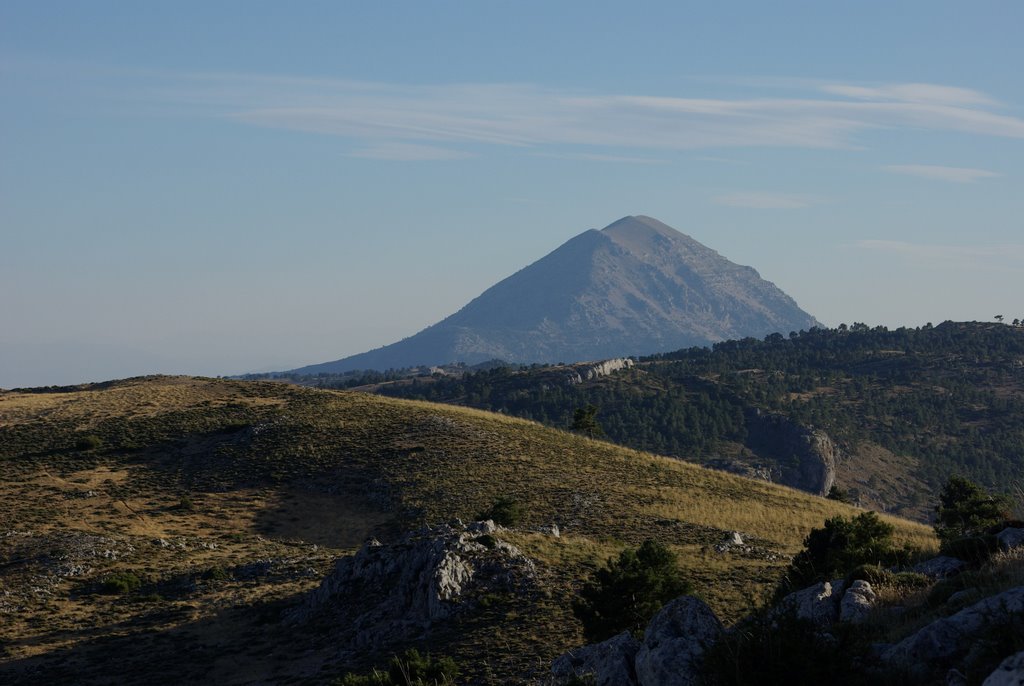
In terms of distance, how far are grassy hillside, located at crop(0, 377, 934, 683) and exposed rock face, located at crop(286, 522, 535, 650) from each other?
1468mm

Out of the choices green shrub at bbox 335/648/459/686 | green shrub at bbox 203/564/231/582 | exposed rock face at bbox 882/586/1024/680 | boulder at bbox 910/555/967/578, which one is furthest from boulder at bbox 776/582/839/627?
green shrub at bbox 203/564/231/582

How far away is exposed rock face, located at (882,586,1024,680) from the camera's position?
14.5 meters

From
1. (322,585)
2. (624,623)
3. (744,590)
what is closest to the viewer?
(624,623)

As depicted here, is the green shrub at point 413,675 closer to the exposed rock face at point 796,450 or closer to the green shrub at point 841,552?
the green shrub at point 841,552

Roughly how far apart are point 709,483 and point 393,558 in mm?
40384

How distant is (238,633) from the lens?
40875 millimetres

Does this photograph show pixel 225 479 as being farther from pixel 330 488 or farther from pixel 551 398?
pixel 551 398

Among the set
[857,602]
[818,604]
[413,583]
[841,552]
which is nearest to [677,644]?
[857,602]

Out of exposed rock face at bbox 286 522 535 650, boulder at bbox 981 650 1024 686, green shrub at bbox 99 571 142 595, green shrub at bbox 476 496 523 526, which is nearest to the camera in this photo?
boulder at bbox 981 650 1024 686

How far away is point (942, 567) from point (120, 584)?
1604 inches

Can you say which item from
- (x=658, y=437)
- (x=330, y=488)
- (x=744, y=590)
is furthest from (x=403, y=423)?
(x=658, y=437)

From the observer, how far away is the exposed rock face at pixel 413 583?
122ft

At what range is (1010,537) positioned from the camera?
23.4 m

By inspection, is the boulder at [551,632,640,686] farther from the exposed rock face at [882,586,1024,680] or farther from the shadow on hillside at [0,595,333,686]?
the shadow on hillside at [0,595,333,686]
